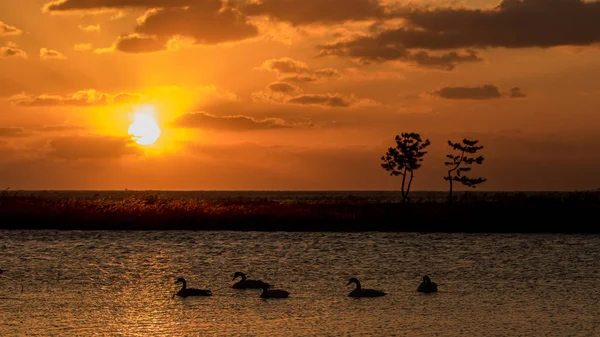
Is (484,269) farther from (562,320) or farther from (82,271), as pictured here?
(82,271)

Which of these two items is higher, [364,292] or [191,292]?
[364,292]

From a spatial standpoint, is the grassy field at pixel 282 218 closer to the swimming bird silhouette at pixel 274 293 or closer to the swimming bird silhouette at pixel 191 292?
the swimming bird silhouette at pixel 191 292

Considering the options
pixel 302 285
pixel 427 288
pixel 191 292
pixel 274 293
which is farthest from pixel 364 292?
pixel 191 292

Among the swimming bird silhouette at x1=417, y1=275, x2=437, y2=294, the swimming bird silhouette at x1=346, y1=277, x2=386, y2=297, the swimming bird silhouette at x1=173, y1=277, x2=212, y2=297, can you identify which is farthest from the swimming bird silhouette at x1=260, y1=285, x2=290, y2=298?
the swimming bird silhouette at x1=417, y1=275, x2=437, y2=294

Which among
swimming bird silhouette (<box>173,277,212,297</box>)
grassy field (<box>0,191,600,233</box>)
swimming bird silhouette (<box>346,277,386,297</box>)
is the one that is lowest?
swimming bird silhouette (<box>173,277,212,297</box>)

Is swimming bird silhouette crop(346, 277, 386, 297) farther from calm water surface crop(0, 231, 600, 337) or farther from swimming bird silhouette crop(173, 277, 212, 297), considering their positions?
swimming bird silhouette crop(173, 277, 212, 297)

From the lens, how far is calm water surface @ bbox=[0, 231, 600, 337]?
21.7 m

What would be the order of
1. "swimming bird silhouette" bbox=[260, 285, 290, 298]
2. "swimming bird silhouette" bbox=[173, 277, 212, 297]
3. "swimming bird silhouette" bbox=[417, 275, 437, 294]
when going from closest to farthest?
"swimming bird silhouette" bbox=[260, 285, 290, 298], "swimming bird silhouette" bbox=[173, 277, 212, 297], "swimming bird silhouette" bbox=[417, 275, 437, 294]

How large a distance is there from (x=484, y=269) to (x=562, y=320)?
1281 cm

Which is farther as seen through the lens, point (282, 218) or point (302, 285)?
point (282, 218)

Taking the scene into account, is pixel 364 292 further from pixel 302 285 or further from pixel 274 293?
pixel 302 285

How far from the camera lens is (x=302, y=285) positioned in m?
29.7

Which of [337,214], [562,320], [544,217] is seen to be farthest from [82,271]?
[544,217]

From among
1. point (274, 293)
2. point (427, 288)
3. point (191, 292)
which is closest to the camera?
point (274, 293)
